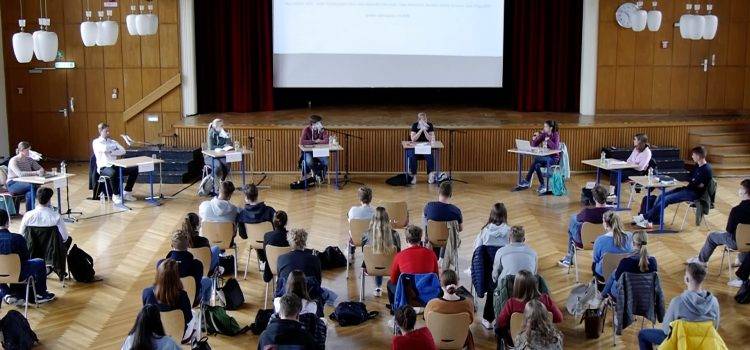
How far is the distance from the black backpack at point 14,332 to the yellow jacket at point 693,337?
15.8ft

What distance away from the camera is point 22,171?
11289 millimetres

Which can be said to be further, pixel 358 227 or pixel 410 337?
pixel 358 227

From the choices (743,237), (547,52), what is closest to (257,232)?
(743,237)

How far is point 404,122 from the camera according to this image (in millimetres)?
15523

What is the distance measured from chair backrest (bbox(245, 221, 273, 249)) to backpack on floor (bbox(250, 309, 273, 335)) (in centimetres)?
128

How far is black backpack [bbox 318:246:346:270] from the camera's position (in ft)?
31.4

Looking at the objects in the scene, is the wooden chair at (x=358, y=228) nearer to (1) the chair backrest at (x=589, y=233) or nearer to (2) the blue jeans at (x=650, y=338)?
(1) the chair backrest at (x=589, y=233)

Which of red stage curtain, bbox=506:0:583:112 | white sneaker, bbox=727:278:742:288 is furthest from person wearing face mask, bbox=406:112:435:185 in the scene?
white sneaker, bbox=727:278:742:288

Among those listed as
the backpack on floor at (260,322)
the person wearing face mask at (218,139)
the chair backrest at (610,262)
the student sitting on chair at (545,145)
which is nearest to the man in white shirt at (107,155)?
the person wearing face mask at (218,139)

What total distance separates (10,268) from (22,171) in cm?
379

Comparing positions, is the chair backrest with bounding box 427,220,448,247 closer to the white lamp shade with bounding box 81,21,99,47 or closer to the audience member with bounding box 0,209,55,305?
the audience member with bounding box 0,209,55,305

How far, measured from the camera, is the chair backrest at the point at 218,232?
9008 mm

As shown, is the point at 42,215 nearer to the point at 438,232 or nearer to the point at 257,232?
the point at 257,232

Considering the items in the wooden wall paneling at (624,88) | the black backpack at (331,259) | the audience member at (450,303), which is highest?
the wooden wall paneling at (624,88)
